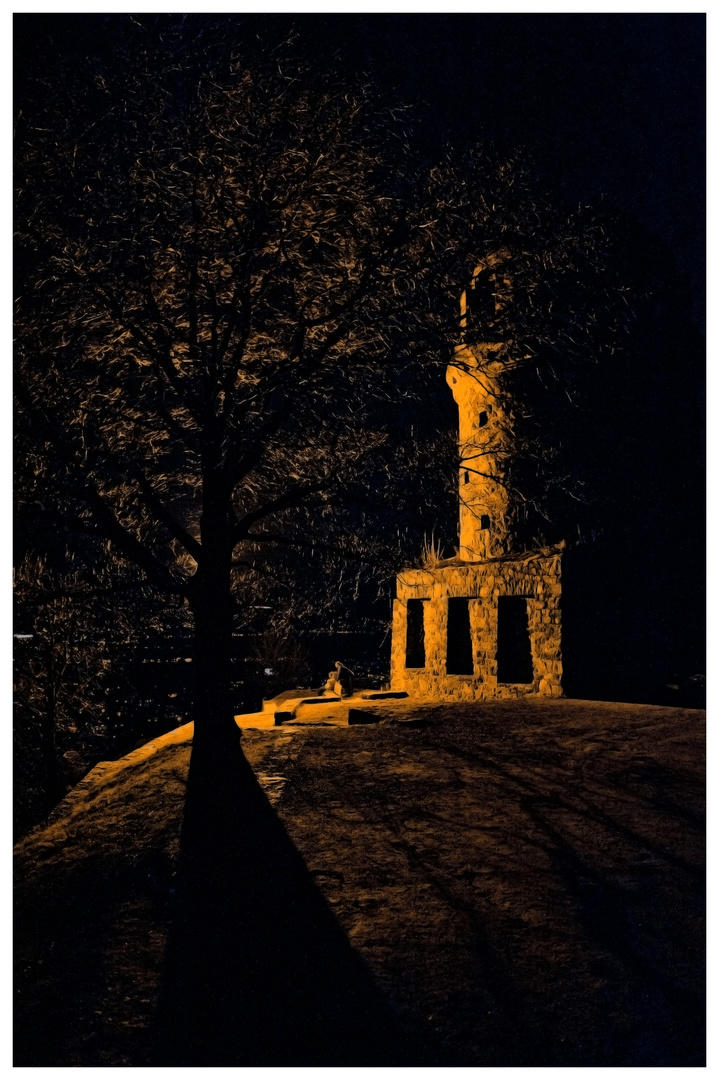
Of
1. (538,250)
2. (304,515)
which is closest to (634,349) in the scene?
(538,250)

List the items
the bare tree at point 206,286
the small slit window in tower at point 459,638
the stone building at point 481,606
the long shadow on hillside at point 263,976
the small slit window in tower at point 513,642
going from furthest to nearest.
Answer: the small slit window in tower at point 459,638 < the small slit window in tower at point 513,642 < the stone building at point 481,606 < the bare tree at point 206,286 < the long shadow on hillside at point 263,976

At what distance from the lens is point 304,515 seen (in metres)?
9.52

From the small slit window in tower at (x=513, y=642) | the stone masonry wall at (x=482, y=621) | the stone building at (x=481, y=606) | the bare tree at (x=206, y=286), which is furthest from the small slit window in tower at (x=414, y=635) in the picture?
the bare tree at (x=206, y=286)

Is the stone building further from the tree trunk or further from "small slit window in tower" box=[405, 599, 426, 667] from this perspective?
the tree trunk

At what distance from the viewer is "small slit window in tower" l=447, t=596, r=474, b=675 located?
17.1 m

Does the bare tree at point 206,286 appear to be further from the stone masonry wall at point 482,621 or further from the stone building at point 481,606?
the stone masonry wall at point 482,621

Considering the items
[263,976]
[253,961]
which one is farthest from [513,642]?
[263,976]

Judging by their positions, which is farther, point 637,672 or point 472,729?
point 637,672

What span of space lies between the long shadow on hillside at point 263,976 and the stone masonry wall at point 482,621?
875 centimetres

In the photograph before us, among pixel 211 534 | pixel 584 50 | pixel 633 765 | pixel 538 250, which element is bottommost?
pixel 633 765

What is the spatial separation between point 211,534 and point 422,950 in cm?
459

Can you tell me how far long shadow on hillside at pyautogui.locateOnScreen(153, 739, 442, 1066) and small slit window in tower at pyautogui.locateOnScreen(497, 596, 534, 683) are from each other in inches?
401

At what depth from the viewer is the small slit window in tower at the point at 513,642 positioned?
51.9 ft

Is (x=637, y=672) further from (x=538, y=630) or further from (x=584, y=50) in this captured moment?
(x=584, y=50)
